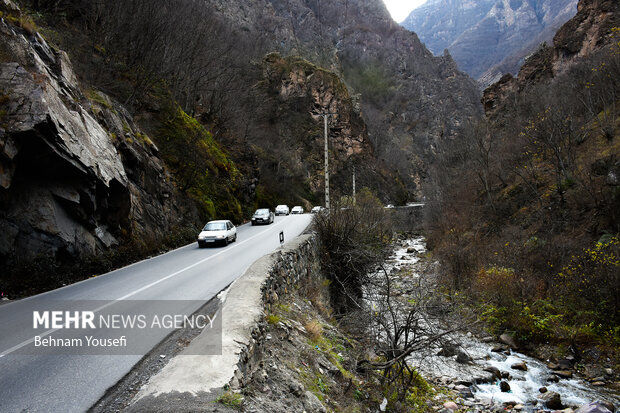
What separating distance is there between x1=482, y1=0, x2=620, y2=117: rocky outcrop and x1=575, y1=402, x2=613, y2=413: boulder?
1290 inches

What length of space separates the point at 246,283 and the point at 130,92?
18684 millimetres

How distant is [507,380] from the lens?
31.7ft

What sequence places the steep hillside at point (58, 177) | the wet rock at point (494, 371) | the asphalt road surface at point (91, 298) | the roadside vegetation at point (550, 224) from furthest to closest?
the roadside vegetation at point (550, 224), the wet rock at point (494, 371), the steep hillside at point (58, 177), the asphalt road surface at point (91, 298)

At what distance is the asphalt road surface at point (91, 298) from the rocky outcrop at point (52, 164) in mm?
1712

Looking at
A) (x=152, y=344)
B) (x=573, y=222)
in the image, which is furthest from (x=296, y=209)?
(x=152, y=344)

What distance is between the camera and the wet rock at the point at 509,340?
11766 mm

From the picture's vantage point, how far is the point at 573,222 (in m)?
16.5

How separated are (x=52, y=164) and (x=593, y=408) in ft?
52.7

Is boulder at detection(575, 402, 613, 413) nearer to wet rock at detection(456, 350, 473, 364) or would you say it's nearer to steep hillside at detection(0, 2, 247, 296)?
wet rock at detection(456, 350, 473, 364)

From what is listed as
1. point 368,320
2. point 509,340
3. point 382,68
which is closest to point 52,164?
point 368,320

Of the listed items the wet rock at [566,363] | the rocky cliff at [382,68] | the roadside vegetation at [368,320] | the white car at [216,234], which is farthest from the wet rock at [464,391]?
the rocky cliff at [382,68]

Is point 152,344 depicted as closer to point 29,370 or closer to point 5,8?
point 29,370

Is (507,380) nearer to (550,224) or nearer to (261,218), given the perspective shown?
(550,224)

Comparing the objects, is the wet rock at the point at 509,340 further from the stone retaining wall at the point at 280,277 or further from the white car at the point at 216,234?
the white car at the point at 216,234
